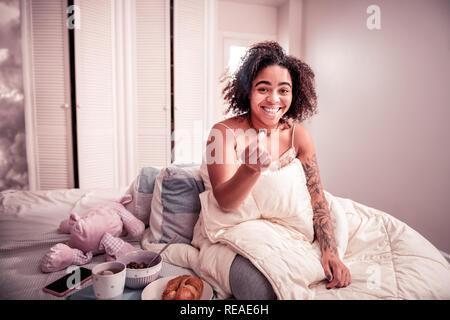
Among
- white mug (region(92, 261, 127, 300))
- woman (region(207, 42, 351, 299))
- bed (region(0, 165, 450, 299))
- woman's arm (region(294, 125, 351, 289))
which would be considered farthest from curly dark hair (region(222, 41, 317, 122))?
white mug (region(92, 261, 127, 300))

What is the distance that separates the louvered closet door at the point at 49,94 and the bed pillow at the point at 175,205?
2117 mm

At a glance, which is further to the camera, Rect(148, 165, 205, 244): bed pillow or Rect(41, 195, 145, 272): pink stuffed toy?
Rect(148, 165, 205, 244): bed pillow

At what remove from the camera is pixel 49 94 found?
2836mm

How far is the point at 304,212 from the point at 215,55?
267 cm

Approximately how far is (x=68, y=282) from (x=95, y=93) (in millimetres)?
2437

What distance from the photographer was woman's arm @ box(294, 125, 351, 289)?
859mm

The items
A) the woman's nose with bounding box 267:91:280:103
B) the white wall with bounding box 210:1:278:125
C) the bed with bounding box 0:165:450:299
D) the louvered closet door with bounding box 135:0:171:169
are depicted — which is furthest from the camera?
the white wall with bounding box 210:1:278:125

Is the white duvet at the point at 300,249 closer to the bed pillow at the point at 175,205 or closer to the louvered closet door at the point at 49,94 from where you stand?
the bed pillow at the point at 175,205

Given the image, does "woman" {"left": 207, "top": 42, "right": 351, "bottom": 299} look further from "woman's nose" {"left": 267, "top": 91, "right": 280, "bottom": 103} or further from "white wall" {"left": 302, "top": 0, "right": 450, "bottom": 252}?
"white wall" {"left": 302, "top": 0, "right": 450, "bottom": 252}

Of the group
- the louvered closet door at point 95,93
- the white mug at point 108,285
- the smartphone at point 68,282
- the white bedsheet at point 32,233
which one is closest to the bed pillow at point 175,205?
the white bedsheet at point 32,233

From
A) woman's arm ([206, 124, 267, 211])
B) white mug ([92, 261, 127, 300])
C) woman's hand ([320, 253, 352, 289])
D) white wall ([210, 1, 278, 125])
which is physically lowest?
woman's hand ([320, 253, 352, 289])

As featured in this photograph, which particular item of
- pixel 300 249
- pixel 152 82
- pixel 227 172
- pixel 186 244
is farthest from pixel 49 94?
pixel 300 249

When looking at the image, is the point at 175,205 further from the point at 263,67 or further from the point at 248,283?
the point at 263,67

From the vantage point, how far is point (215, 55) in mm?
3312
